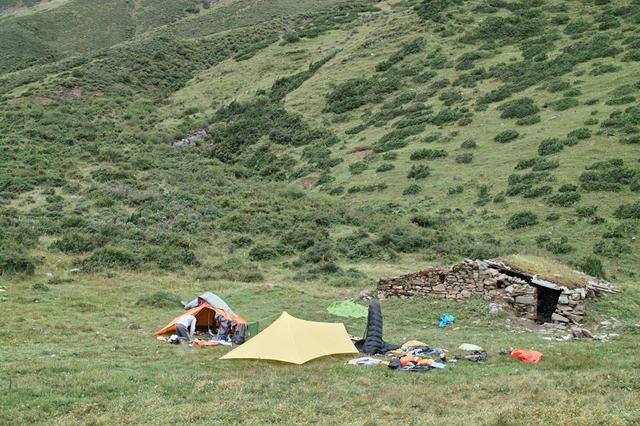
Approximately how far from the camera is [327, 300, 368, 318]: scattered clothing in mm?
19766

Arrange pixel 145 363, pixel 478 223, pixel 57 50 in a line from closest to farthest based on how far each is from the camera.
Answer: pixel 145 363 < pixel 478 223 < pixel 57 50

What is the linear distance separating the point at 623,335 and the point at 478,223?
15.6 metres

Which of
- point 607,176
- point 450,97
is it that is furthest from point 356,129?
point 607,176

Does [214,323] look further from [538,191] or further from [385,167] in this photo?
[385,167]

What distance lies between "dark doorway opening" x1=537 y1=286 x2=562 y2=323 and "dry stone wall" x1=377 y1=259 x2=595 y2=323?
0.26 meters

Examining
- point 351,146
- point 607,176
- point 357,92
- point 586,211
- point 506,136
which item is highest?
point 357,92

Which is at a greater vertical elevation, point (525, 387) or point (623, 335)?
point (525, 387)

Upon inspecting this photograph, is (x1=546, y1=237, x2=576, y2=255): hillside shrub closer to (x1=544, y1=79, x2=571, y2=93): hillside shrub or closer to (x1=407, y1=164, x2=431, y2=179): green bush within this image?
(x1=407, y1=164, x2=431, y2=179): green bush

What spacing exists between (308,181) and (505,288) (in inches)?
1021

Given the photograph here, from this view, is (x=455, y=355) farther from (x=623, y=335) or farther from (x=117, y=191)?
(x=117, y=191)

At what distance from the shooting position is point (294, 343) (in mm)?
14523

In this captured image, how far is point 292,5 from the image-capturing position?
359ft

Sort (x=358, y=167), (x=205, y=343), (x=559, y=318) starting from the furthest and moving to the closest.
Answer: (x=358, y=167) < (x=559, y=318) < (x=205, y=343)

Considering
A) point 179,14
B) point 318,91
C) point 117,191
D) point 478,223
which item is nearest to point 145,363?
point 478,223
